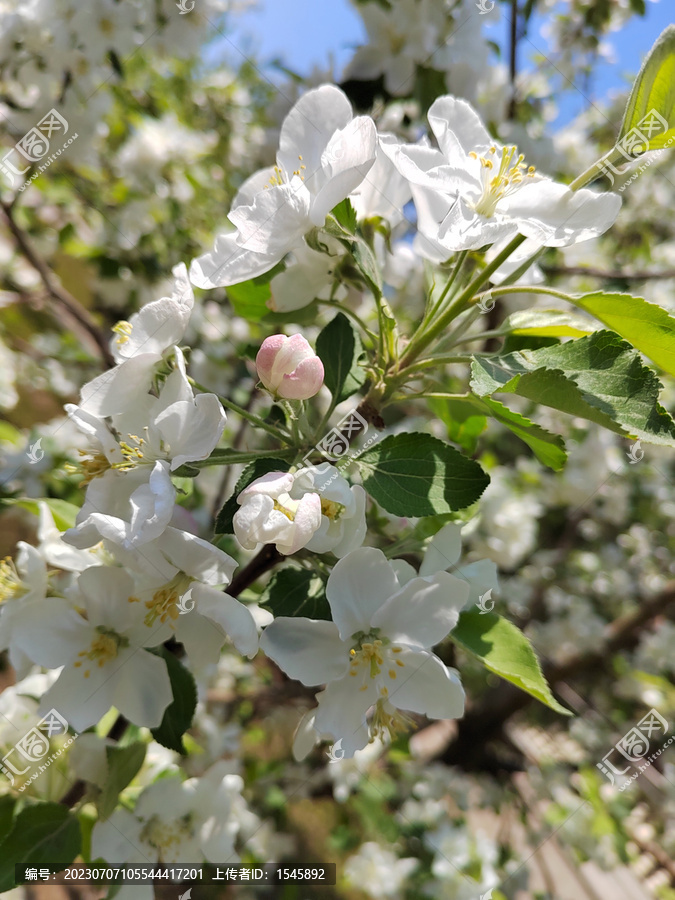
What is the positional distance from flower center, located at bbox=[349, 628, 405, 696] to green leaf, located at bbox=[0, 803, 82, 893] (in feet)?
1.70

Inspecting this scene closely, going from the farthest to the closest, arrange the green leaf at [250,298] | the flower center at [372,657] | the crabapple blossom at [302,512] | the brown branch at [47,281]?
the brown branch at [47,281] < the green leaf at [250,298] < the flower center at [372,657] < the crabapple blossom at [302,512]

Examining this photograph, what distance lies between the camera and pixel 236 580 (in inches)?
31.5

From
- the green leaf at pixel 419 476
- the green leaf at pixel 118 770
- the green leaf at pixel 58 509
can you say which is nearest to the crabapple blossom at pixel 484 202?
the green leaf at pixel 419 476

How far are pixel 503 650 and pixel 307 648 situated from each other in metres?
0.23

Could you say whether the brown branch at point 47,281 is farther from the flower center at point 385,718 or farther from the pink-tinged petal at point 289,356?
the flower center at point 385,718

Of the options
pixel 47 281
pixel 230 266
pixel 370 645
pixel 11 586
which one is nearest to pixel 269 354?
pixel 230 266

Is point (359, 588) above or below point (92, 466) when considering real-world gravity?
below

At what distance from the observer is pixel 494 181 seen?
26.5 inches

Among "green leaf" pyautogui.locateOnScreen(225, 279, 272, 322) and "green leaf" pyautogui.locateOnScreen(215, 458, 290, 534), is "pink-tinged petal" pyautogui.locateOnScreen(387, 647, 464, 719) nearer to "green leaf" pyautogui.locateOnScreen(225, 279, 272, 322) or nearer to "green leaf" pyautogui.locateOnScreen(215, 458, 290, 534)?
→ "green leaf" pyautogui.locateOnScreen(215, 458, 290, 534)

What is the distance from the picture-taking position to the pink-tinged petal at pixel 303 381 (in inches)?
24.3

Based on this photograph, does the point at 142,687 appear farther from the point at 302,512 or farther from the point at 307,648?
the point at 302,512

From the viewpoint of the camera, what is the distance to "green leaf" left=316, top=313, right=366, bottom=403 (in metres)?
0.74

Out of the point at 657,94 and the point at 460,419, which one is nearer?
the point at 657,94

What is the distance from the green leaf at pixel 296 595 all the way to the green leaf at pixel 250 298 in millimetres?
408
